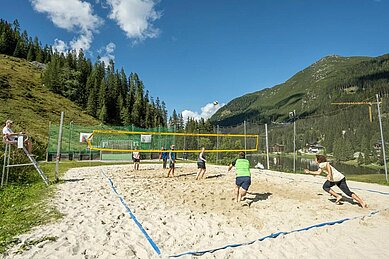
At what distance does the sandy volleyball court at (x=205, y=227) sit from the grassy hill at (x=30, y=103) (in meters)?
26.5

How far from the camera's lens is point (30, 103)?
4109 centimetres

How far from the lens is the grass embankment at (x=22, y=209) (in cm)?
329

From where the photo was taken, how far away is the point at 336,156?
36.1m

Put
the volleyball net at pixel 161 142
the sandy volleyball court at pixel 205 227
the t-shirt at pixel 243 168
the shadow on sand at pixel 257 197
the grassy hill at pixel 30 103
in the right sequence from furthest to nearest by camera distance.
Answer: the grassy hill at pixel 30 103
the volleyball net at pixel 161 142
the shadow on sand at pixel 257 197
the t-shirt at pixel 243 168
the sandy volleyball court at pixel 205 227

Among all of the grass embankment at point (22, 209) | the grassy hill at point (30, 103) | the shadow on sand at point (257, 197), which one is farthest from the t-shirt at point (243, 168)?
the grassy hill at point (30, 103)

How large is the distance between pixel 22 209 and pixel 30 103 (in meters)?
44.5

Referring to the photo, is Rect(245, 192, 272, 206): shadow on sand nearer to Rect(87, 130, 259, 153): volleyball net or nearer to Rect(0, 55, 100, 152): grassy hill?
Rect(87, 130, 259, 153): volleyball net

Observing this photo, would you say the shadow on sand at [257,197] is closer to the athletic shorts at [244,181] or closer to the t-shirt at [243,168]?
the athletic shorts at [244,181]

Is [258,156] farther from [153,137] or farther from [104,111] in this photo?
[104,111]

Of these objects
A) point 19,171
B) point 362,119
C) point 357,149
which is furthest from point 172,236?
point 357,149

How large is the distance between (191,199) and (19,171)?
6.45 metres

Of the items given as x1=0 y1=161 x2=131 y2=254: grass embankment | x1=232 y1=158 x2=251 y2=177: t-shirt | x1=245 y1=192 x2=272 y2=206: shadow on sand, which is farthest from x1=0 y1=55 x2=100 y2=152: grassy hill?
x1=232 y1=158 x2=251 y2=177: t-shirt

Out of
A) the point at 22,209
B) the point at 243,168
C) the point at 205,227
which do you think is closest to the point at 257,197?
the point at 243,168

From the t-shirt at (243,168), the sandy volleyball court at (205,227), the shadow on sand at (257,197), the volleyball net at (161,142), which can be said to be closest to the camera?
the sandy volleyball court at (205,227)
